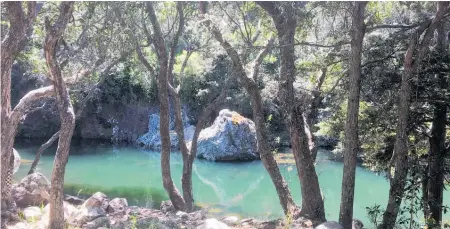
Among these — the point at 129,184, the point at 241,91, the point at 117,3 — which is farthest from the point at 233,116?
the point at 117,3

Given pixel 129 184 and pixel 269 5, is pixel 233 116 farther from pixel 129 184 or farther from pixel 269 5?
pixel 269 5

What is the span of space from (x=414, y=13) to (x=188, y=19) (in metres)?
5.59

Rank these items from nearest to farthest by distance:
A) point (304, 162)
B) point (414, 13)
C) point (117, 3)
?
point (304, 162)
point (414, 13)
point (117, 3)

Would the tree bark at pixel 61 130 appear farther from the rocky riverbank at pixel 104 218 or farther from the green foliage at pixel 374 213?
the green foliage at pixel 374 213

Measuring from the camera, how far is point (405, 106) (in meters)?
5.93

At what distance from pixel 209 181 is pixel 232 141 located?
3.98 meters

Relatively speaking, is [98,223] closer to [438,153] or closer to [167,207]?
[167,207]

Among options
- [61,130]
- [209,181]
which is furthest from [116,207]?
[209,181]

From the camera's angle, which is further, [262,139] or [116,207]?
[116,207]

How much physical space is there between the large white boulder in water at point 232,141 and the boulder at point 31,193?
42.9 ft

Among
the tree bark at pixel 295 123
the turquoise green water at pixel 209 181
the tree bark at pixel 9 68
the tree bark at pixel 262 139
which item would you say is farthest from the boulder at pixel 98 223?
the turquoise green water at pixel 209 181

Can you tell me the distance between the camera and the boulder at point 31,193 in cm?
872

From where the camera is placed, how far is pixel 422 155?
823cm

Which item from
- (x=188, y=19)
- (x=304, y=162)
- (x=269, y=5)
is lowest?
(x=304, y=162)
